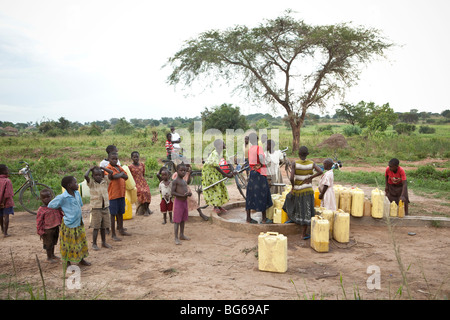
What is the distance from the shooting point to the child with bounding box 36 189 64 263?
476cm

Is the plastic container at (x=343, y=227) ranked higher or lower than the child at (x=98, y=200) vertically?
lower

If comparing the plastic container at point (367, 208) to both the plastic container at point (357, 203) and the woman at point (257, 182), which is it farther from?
the woman at point (257, 182)

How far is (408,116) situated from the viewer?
54.9 m

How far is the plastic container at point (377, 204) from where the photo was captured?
6340 mm

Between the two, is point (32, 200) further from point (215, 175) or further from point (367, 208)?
point (367, 208)

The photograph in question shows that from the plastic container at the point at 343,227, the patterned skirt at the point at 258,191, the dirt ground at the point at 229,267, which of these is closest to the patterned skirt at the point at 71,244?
the dirt ground at the point at 229,267

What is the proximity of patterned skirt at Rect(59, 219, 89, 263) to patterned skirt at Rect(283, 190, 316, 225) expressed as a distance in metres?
3.19

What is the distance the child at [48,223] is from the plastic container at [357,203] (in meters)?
4.93

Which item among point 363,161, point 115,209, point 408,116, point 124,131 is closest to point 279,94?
point 363,161

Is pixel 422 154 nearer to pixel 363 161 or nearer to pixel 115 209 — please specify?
pixel 363 161

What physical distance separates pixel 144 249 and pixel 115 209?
0.94 meters

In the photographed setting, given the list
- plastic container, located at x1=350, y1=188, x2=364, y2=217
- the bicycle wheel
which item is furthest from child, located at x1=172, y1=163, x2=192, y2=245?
the bicycle wheel

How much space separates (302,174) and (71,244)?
3.49 meters

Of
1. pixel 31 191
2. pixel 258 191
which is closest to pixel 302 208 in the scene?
pixel 258 191
